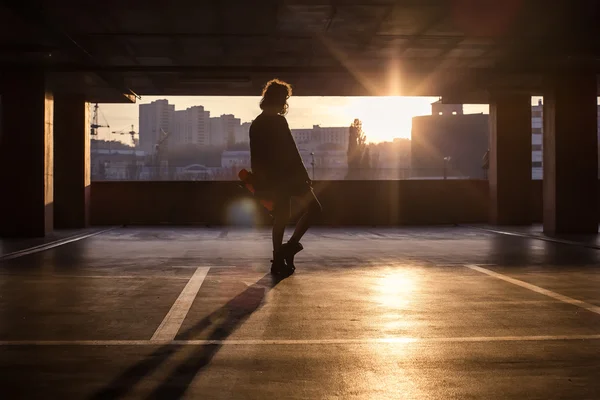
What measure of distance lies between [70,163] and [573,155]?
14643 millimetres

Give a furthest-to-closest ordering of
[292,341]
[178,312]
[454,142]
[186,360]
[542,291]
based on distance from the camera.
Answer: [454,142]
[542,291]
[178,312]
[292,341]
[186,360]

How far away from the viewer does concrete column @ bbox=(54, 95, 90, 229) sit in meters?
20.7

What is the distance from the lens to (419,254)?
10820 millimetres

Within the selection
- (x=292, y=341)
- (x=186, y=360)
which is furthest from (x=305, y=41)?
(x=186, y=360)

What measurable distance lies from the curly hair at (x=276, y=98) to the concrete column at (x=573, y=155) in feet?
35.2

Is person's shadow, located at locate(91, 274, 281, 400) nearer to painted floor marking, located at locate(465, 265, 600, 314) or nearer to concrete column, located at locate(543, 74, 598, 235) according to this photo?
painted floor marking, located at locate(465, 265, 600, 314)

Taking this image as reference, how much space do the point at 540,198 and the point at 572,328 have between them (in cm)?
1970

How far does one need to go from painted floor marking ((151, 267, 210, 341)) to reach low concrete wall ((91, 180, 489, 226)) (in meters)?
15.5

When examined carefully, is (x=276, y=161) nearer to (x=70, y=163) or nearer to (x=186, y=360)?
(x=186, y=360)

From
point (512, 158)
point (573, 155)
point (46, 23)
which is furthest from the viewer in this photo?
point (512, 158)

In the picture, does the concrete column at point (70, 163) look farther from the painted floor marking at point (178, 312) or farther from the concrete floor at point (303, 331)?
the painted floor marking at point (178, 312)

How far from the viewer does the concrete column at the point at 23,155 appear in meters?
16.6

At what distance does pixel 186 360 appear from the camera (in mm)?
3762

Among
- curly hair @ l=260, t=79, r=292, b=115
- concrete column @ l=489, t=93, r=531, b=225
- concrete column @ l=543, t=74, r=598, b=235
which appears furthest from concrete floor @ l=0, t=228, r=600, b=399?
concrete column @ l=489, t=93, r=531, b=225
